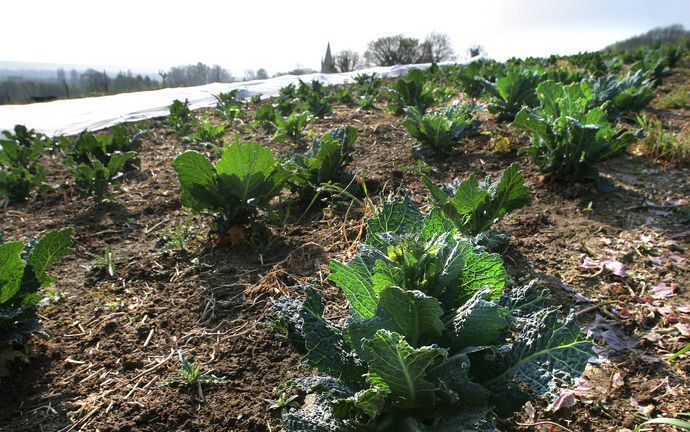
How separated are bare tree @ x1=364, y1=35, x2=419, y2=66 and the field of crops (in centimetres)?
4020

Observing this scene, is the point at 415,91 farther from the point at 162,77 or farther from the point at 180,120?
the point at 162,77

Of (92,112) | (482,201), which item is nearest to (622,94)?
(482,201)

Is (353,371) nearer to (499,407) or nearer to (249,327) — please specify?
(499,407)

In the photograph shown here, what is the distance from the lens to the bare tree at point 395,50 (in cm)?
4128

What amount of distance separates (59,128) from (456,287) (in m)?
Answer: 7.99

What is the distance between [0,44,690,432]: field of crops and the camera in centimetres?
116

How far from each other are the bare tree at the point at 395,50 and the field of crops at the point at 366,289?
132 feet

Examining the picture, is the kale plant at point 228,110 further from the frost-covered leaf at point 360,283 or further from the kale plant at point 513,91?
the frost-covered leaf at point 360,283

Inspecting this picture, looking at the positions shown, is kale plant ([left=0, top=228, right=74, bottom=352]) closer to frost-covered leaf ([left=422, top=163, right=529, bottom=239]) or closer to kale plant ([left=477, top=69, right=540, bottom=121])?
→ frost-covered leaf ([left=422, top=163, right=529, bottom=239])

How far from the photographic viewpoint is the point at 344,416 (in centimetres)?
115

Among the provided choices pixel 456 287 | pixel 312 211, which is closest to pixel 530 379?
pixel 456 287

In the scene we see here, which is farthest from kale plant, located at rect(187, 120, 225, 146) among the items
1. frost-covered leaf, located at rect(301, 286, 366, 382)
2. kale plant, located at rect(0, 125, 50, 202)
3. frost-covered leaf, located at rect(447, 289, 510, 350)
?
frost-covered leaf, located at rect(447, 289, 510, 350)

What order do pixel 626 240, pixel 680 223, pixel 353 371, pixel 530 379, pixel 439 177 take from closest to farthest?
pixel 530 379
pixel 353 371
pixel 626 240
pixel 680 223
pixel 439 177

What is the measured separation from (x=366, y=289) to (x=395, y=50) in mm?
44056
